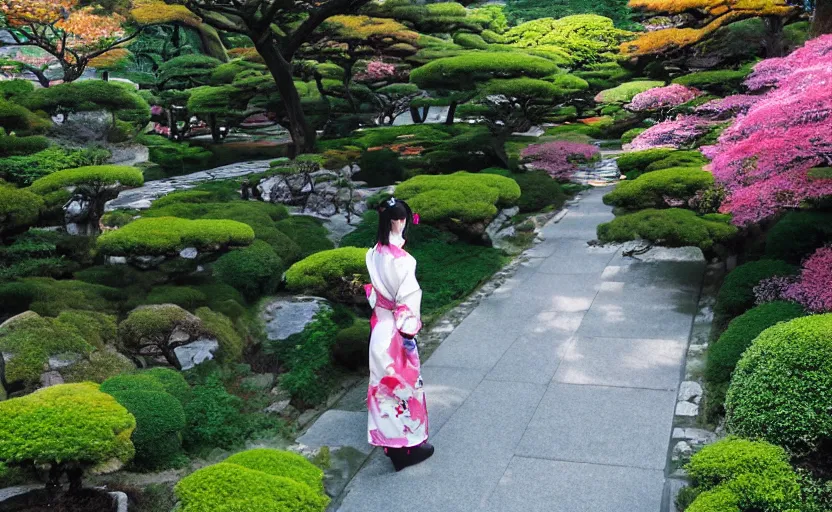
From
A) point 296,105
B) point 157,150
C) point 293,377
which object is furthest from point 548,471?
point 157,150

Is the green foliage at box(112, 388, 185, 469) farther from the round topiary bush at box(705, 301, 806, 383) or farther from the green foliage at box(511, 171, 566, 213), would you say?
the green foliage at box(511, 171, 566, 213)

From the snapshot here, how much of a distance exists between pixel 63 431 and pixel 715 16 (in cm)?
2060

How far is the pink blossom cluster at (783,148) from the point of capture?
6.57m

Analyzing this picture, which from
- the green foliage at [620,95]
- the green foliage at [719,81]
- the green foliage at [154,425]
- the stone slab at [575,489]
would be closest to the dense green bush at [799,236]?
the stone slab at [575,489]

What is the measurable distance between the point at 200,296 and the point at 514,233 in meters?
6.08

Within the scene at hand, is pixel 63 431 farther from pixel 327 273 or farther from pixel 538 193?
pixel 538 193

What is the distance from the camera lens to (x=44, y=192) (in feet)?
30.6

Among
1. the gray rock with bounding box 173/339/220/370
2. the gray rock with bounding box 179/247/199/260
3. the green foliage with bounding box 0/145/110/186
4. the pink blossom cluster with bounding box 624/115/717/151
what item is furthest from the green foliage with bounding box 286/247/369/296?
the pink blossom cluster with bounding box 624/115/717/151

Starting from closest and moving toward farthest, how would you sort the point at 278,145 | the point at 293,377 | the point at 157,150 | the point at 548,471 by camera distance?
the point at 548,471, the point at 293,377, the point at 157,150, the point at 278,145

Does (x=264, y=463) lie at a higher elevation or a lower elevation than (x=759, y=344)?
lower

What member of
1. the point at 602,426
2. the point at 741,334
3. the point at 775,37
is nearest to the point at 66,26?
the point at 775,37

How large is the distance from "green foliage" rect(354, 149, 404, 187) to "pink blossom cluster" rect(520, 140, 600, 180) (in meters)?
2.91

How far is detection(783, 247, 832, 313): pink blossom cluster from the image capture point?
255 inches

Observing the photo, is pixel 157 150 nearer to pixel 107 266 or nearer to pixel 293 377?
pixel 107 266
